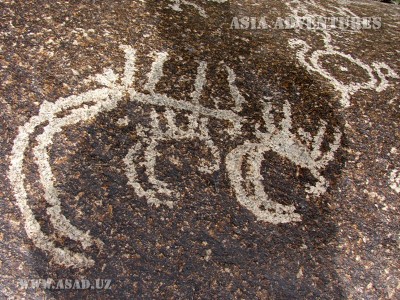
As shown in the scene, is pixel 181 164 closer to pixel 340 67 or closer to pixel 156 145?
pixel 156 145

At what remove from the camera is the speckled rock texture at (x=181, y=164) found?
1.17 m

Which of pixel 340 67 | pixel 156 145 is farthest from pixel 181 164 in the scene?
pixel 340 67

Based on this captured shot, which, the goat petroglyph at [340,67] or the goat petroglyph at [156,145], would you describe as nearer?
the goat petroglyph at [156,145]

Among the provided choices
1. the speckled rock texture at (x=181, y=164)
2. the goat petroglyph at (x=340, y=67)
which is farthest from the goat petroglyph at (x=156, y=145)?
the goat petroglyph at (x=340, y=67)

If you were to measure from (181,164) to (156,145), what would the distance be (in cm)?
10

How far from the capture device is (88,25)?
1475 millimetres

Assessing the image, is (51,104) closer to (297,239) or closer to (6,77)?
(6,77)

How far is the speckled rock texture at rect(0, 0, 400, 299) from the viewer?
3.83 feet

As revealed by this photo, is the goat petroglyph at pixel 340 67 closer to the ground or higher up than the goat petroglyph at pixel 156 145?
higher up

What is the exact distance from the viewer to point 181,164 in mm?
1307

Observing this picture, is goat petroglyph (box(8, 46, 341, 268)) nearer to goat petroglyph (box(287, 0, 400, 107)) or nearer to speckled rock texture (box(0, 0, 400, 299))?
speckled rock texture (box(0, 0, 400, 299))

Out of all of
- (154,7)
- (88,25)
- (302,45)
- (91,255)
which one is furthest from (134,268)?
(302,45)

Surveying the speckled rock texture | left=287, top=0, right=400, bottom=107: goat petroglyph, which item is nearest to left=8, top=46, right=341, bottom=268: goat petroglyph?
the speckled rock texture

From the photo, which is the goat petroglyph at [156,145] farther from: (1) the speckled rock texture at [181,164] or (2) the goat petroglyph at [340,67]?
(2) the goat petroglyph at [340,67]
